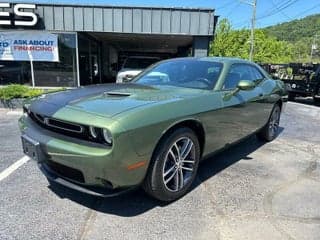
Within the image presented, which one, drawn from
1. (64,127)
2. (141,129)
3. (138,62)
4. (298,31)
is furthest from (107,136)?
(298,31)

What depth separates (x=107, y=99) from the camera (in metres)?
3.04

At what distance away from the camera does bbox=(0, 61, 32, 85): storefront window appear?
1207 centimetres

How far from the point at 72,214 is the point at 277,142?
4137 millimetres

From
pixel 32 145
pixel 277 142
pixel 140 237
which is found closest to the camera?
pixel 140 237

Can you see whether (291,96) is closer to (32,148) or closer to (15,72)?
(15,72)

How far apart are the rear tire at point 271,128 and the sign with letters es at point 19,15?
8758mm

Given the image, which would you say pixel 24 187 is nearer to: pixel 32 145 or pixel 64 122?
pixel 32 145

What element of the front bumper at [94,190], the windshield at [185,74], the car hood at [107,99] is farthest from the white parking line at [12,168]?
the windshield at [185,74]

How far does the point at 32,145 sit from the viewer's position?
292cm

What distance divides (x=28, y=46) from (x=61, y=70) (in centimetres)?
145

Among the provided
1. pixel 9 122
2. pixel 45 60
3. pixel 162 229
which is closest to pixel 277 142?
pixel 162 229

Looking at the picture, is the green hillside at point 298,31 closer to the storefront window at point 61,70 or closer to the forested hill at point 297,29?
the forested hill at point 297,29

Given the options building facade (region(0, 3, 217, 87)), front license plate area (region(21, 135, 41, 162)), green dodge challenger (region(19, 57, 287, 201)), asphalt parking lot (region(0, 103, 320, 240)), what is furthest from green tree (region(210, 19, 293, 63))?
front license plate area (region(21, 135, 41, 162))

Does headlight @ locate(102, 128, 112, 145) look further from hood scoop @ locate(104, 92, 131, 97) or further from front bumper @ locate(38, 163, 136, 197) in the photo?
hood scoop @ locate(104, 92, 131, 97)
